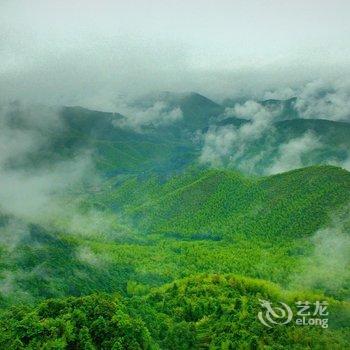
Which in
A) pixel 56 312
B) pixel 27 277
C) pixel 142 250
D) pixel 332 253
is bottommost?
pixel 142 250

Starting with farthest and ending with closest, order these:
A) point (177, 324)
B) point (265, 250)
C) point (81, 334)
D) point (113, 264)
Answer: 1. point (265, 250)
2. point (113, 264)
3. point (177, 324)
4. point (81, 334)

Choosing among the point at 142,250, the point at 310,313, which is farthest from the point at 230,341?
the point at 142,250

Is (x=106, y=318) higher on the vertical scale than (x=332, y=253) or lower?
higher

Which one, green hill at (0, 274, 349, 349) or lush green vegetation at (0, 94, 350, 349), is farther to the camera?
lush green vegetation at (0, 94, 350, 349)

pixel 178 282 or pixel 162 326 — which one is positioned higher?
pixel 162 326

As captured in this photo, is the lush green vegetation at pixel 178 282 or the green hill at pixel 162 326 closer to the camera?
the green hill at pixel 162 326

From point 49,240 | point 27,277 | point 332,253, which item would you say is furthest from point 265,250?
point 27,277

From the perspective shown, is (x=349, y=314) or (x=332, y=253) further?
(x=332, y=253)

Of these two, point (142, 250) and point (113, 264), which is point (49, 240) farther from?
point (142, 250)

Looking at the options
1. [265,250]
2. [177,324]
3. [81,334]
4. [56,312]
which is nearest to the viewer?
[81,334]

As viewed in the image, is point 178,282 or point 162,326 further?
point 178,282
